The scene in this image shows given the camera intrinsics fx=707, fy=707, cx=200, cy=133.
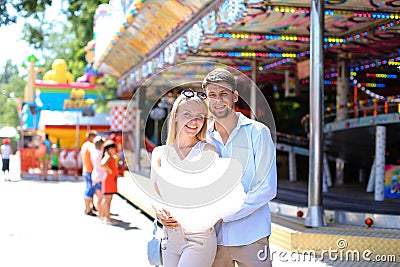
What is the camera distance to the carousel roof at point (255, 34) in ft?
31.7

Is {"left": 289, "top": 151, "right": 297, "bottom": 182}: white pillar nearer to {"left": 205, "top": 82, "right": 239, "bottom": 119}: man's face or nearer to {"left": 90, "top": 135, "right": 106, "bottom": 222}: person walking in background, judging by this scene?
{"left": 90, "top": 135, "right": 106, "bottom": 222}: person walking in background

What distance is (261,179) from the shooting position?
3.79m

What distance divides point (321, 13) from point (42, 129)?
2277 cm

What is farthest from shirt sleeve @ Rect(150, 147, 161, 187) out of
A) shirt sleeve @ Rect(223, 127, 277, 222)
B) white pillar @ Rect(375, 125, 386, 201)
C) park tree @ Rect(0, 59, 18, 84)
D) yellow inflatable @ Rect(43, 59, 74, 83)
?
park tree @ Rect(0, 59, 18, 84)

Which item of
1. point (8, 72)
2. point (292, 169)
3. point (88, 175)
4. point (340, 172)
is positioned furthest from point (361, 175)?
point (8, 72)

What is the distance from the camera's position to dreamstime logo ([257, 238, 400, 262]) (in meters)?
6.91

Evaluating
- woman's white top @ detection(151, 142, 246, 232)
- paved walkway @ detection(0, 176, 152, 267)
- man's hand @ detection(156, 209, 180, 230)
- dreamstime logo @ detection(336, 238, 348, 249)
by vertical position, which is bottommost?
paved walkway @ detection(0, 176, 152, 267)

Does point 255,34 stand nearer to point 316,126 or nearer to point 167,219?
point 316,126

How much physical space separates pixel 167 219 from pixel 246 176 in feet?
1.60

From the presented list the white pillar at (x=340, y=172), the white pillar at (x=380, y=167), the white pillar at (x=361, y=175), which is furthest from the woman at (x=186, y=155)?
the white pillar at (x=361, y=175)

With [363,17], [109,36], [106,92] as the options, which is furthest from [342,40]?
[106,92]

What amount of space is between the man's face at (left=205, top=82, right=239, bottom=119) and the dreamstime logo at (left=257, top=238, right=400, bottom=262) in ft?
10.8

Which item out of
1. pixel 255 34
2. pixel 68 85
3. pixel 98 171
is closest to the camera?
pixel 98 171

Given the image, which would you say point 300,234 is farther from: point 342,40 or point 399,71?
point 342,40
